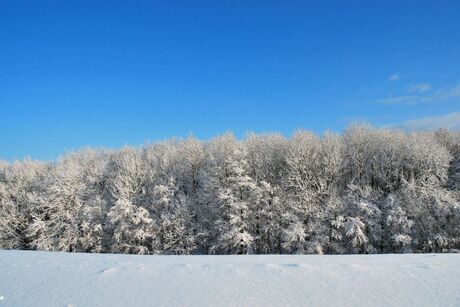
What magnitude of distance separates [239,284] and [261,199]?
27303 millimetres

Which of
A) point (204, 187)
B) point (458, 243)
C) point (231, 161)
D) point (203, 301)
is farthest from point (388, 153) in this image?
point (203, 301)

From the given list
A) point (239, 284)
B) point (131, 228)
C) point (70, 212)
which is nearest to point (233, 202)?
point (131, 228)

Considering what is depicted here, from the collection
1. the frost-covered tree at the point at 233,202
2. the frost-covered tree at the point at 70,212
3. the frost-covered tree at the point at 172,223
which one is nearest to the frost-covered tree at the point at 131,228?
the frost-covered tree at the point at 172,223

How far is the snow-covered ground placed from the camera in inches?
320

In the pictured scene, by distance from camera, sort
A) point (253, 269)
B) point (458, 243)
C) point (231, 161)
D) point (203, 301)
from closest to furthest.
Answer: point (203, 301) < point (253, 269) < point (458, 243) < point (231, 161)

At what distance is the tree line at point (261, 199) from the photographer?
33.6 metres

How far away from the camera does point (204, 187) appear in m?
39.2

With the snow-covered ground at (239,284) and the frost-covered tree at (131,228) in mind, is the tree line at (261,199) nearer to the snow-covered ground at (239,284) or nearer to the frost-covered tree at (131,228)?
the frost-covered tree at (131,228)

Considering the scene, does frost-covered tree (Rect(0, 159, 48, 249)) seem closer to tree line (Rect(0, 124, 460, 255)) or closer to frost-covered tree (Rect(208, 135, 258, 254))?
tree line (Rect(0, 124, 460, 255))

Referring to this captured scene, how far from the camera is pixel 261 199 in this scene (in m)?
36.3

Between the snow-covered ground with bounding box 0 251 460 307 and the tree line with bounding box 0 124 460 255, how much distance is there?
23067 millimetres

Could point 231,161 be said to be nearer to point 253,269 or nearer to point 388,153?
point 388,153

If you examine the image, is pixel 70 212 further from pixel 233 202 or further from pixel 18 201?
pixel 233 202

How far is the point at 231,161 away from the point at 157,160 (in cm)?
1227
